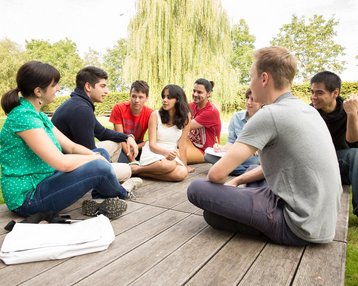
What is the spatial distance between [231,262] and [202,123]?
2.89m

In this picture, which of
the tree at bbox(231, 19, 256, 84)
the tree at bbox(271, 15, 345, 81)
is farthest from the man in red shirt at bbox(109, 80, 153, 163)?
the tree at bbox(231, 19, 256, 84)

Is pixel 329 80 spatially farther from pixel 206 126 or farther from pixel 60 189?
pixel 60 189

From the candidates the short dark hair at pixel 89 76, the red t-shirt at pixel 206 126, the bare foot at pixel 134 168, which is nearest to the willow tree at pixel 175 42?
the red t-shirt at pixel 206 126

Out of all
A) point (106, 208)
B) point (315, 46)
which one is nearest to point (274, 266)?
point (106, 208)

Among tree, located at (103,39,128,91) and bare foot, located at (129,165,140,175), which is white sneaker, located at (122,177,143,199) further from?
tree, located at (103,39,128,91)

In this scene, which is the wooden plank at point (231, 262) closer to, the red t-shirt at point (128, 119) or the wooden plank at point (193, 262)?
the wooden plank at point (193, 262)

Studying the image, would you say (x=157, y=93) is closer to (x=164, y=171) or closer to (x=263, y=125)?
(x=164, y=171)

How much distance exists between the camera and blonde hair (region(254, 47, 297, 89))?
1693 mm

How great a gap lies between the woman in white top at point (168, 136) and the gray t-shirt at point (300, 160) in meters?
1.88

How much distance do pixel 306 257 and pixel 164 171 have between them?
6.47 ft

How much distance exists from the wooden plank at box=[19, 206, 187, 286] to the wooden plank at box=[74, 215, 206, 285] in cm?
2

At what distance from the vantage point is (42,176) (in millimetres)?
2174

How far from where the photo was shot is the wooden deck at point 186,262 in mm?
1442

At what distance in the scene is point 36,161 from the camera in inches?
84.1
